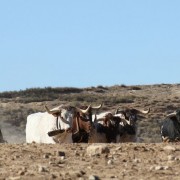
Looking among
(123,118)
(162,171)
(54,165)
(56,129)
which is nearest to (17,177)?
(54,165)

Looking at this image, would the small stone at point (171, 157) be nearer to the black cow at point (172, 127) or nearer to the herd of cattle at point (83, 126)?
the herd of cattle at point (83, 126)

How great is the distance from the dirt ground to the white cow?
6811 mm

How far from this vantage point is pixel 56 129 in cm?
2097

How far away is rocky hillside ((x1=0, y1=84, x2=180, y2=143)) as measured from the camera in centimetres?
4412

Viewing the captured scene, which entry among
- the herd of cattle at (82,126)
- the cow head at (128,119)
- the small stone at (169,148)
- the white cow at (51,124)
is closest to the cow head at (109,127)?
the herd of cattle at (82,126)

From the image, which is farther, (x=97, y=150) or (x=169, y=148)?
(x=169, y=148)

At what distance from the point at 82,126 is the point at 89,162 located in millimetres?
10244

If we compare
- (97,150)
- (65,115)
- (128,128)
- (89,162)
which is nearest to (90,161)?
(89,162)

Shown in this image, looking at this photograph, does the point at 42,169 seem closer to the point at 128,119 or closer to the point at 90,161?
the point at 90,161

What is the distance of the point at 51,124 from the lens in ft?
70.1

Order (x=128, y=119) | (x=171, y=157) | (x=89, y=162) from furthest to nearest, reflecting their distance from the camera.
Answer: (x=128, y=119)
(x=171, y=157)
(x=89, y=162)

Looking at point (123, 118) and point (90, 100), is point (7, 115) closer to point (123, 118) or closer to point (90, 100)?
point (90, 100)

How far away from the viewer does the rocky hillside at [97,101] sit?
44119 mm

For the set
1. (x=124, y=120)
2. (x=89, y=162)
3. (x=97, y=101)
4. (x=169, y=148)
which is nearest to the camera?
(x=89, y=162)
